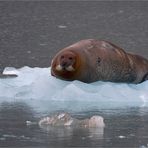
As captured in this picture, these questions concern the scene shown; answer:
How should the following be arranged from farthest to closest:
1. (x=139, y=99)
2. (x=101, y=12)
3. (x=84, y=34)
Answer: (x=101, y=12), (x=84, y=34), (x=139, y=99)

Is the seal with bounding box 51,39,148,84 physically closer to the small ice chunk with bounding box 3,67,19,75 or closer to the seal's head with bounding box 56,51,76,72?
the seal's head with bounding box 56,51,76,72

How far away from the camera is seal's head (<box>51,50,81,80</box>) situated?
295 inches

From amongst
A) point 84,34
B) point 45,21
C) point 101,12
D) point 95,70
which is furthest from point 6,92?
point 101,12

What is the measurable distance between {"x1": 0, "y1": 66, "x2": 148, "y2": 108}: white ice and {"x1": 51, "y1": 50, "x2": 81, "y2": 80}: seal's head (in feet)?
0.20

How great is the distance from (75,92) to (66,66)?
35cm

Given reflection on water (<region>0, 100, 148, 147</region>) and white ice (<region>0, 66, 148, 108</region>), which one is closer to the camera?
reflection on water (<region>0, 100, 148, 147</region>)

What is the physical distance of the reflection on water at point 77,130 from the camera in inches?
210

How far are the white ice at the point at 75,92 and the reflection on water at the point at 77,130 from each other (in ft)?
1.12

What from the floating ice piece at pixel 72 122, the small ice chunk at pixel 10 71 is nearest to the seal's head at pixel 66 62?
the small ice chunk at pixel 10 71

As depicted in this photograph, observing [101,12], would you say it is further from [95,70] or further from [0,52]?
[95,70]

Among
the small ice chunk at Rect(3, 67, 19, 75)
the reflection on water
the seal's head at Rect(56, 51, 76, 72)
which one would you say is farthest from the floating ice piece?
the small ice chunk at Rect(3, 67, 19, 75)

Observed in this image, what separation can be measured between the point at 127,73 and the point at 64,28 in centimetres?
454

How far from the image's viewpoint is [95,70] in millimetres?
7840

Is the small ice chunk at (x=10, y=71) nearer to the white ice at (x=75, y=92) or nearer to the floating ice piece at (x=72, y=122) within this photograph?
the white ice at (x=75, y=92)
